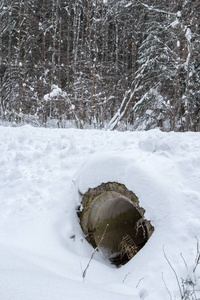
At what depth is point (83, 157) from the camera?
5109mm

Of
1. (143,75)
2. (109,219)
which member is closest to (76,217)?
(109,219)

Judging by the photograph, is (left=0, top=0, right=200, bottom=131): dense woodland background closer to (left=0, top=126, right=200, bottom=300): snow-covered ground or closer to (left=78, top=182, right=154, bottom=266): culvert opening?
(left=0, top=126, right=200, bottom=300): snow-covered ground

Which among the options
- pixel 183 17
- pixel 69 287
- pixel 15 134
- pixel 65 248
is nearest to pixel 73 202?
pixel 65 248

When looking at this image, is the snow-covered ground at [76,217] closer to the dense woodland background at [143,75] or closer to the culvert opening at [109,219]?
the culvert opening at [109,219]

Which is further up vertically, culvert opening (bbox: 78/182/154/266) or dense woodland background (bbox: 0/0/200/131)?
dense woodland background (bbox: 0/0/200/131)

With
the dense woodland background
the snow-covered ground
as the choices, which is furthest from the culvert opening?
the dense woodland background

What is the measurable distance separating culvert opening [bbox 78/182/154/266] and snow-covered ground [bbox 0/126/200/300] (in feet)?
0.40

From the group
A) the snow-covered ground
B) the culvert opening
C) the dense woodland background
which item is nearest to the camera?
the snow-covered ground

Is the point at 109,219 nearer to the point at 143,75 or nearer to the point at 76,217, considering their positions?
the point at 76,217

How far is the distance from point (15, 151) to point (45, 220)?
207 centimetres

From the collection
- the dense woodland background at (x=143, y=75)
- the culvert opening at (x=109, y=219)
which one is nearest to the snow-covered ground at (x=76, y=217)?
the culvert opening at (x=109, y=219)

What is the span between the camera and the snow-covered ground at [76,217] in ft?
7.83

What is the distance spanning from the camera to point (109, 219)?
536cm

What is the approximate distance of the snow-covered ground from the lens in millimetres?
2388
